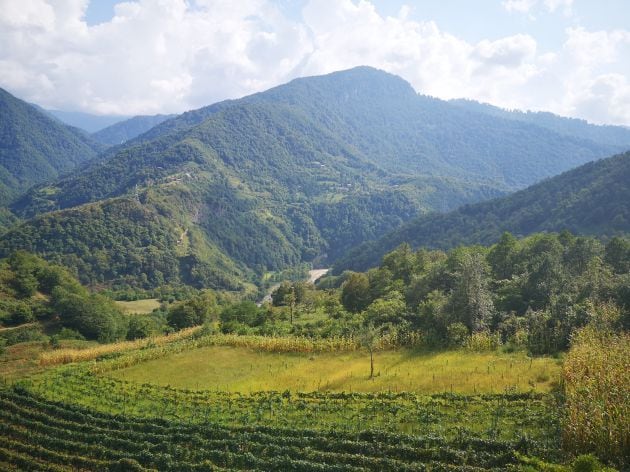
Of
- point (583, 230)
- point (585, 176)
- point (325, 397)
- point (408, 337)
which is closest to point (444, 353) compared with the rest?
point (408, 337)

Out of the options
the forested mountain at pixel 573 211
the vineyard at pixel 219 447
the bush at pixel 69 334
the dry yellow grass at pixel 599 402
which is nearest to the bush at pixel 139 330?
the bush at pixel 69 334

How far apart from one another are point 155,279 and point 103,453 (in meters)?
171

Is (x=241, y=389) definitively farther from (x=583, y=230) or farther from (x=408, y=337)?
(x=583, y=230)

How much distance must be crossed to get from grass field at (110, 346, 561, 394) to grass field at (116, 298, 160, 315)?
300 feet

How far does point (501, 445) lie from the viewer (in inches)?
823

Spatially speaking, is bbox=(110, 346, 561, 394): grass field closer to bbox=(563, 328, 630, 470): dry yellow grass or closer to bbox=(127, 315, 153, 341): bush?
bbox=(563, 328, 630, 470): dry yellow grass

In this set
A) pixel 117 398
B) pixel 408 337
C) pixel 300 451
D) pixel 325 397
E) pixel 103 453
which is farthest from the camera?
pixel 408 337

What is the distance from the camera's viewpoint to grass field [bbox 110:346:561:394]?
97.8ft

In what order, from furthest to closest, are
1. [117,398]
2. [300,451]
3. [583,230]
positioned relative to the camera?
[583,230] → [117,398] → [300,451]

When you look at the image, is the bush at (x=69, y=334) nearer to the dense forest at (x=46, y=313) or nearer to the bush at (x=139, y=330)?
the dense forest at (x=46, y=313)

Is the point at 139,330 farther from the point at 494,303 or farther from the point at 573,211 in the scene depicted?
the point at 573,211

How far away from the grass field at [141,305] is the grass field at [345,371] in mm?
91591

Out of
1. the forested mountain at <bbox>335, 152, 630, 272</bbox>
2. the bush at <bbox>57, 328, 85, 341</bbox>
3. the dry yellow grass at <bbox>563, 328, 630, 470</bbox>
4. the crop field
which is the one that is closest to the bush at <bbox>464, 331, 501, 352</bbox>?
the crop field

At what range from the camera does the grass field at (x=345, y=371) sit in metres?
29.8
